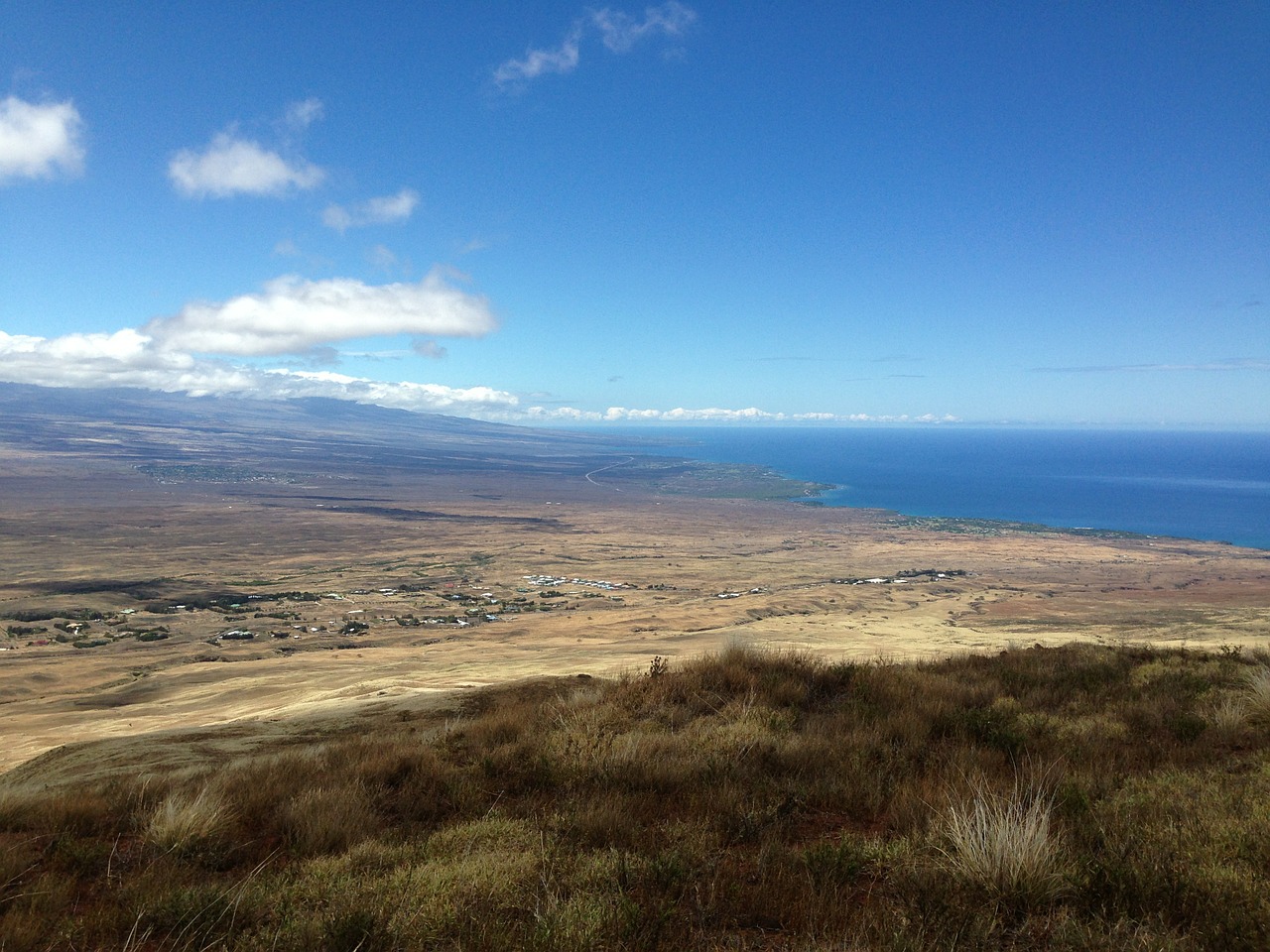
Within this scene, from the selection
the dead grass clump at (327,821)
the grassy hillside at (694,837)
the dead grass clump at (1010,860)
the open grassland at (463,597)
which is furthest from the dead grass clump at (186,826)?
the open grassland at (463,597)

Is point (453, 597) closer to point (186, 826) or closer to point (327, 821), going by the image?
point (186, 826)

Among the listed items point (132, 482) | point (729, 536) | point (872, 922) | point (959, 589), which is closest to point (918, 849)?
point (872, 922)

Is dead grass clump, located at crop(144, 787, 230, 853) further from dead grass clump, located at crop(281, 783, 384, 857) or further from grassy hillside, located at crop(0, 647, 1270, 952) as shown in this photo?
dead grass clump, located at crop(281, 783, 384, 857)

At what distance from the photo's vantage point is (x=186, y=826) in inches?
178

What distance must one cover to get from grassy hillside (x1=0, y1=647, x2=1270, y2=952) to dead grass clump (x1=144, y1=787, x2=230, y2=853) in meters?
0.02

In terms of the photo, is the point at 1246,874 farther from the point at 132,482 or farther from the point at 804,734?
the point at 132,482

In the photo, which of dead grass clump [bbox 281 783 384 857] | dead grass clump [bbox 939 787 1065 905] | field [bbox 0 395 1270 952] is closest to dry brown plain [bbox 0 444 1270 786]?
field [bbox 0 395 1270 952]

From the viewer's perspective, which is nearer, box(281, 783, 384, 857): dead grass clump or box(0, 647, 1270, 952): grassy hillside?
box(0, 647, 1270, 952): grassy hillside

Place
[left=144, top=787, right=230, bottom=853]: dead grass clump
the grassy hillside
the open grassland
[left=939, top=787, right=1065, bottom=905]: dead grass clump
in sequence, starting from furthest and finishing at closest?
1. the open grassland
2. [left=144, top=787, right=230, bottom=853]: dead grass clump
3. [left=939, top=787, right=1065, bottom=905]: dead grass clump
4. the grassy hillside

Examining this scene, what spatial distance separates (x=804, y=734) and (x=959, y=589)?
2298 inches

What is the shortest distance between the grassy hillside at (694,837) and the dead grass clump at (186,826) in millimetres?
19

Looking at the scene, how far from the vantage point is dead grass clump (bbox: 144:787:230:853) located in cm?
446

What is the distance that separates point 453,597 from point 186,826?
52620 mm

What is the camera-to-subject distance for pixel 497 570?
6906cm
